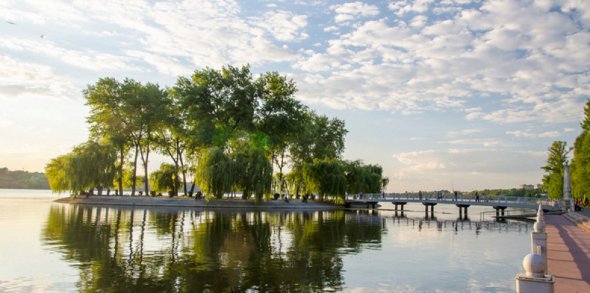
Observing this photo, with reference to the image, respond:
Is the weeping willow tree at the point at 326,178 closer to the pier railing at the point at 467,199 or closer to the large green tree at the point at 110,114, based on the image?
the pier railing at the point at 467,199

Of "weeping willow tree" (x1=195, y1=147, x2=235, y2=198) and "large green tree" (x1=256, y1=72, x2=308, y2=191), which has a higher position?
"large green tree" (x1=256, y1=72, x2=308, y2=191)

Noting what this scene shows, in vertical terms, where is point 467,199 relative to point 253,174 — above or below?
below

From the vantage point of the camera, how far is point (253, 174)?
53.2 metres

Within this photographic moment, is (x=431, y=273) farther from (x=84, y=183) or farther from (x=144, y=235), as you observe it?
(x=84, y=183)

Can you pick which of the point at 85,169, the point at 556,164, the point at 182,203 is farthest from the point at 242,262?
the point at 556,164

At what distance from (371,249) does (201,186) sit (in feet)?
116

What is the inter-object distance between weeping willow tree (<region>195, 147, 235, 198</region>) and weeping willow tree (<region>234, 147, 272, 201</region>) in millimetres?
1241

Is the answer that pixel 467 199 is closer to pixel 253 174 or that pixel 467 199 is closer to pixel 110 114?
pixel 253 174

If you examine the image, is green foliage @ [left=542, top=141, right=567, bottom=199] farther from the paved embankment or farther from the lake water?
the lake water

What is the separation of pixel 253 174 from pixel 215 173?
4.73m

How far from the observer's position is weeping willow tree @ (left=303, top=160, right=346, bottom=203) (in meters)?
63.3

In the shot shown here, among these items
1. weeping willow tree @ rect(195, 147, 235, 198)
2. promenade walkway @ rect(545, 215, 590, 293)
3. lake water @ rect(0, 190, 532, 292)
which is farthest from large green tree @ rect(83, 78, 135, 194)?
promenade walkway @ rect(545, 215, 590, 293)

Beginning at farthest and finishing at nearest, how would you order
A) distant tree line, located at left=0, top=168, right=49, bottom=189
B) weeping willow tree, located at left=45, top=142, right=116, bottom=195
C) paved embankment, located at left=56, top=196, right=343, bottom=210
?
distant tree line, located at left=0, top=168, right=49, bottom=189 → weeping willow tree, located at left=45, top=142, right=116, bottom=195 → paved embankment, located at left=56, top=196, right=343, bottom=210

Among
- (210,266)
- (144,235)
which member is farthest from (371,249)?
(144,235)
